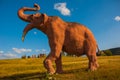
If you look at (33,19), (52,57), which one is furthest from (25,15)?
(52,57)

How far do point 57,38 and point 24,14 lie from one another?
262 centimetres

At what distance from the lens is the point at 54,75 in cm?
1468

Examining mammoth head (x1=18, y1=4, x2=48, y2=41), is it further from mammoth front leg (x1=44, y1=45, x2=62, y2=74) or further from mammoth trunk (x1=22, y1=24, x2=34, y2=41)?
mammoth front leg (x1=44, y1=45, x2=62, y2=74)

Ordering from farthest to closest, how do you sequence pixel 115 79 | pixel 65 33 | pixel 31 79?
1. pixel 65 33
2. pixel 31 79
3. pixel 115 79

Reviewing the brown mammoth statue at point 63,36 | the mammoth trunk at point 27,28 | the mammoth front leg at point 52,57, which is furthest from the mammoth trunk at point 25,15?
the mammoth front leg at point 52,57

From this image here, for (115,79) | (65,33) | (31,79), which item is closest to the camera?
(115,79)

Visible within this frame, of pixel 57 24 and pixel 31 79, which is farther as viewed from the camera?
pixel 57 24

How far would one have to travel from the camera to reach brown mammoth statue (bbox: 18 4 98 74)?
1506cm

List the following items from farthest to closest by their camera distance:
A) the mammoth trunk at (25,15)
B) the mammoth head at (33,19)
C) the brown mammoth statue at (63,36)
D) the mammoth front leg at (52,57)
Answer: the mammoth trunk at (25,15)
the mammoth head at (33,19)
the brown mammoth statue at (63,36)
the mammoth front leg at (52,57)

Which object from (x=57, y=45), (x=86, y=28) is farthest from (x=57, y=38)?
(x=86, y=28)

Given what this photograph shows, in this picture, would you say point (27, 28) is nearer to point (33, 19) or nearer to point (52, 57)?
point (33, 19)

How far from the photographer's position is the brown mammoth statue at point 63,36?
15.1 metres

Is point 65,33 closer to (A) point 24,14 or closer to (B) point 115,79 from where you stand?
(A) point 24,14

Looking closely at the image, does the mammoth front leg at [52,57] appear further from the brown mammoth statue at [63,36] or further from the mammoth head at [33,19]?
the mammoth head at [33,19]
